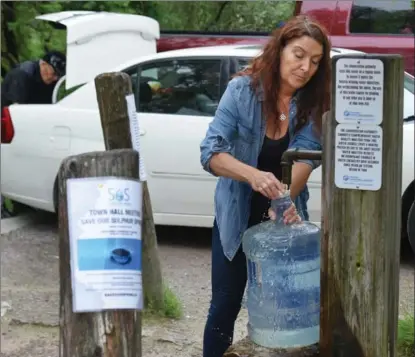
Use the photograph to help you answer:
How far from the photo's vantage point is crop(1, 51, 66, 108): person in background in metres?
7.61

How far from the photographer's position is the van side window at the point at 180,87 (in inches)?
257

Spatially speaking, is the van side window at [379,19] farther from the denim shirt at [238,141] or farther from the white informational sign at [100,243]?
the white informational sign at [100,243]

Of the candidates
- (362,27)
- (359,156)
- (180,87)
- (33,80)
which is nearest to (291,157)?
(359,156)

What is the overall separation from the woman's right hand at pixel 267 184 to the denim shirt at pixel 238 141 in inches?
8.4

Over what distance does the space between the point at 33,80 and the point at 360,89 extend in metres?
5.49

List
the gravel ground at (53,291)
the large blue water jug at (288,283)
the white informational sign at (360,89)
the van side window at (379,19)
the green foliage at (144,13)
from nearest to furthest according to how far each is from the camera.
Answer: the white informational sign at (360,89) → the large blue water jug at (288,283) → the gravel ground at (53,291) → the van side window at (379,19) → the green foliage at (144,13)

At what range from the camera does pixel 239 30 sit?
8.84 m

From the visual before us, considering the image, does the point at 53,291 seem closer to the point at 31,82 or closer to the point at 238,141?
the point at 31,82

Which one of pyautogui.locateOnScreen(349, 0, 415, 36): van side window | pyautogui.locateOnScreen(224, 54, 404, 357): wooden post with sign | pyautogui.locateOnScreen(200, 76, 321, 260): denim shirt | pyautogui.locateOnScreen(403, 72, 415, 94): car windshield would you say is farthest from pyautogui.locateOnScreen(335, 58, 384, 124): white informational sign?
pyautogui.locateOnScreen(349, 0, 415, 36): van side window

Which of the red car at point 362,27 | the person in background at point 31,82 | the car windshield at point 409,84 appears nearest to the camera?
the car windshield at point 409,84

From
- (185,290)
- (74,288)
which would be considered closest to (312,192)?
(185,290)

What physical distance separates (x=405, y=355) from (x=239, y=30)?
5.27 m

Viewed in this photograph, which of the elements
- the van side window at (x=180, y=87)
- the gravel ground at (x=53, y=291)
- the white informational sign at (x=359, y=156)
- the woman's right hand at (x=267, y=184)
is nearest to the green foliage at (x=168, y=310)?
the gravel ground at (x=53, y=291)

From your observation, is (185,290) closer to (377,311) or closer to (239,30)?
(377,311)
